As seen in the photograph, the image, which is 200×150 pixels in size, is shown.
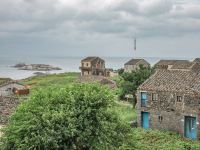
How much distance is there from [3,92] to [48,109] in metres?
54.9

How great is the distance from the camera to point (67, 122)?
80.5 ft

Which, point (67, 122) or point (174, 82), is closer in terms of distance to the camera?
point (67, 122)

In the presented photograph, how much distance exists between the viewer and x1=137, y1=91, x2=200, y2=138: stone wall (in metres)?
41.7

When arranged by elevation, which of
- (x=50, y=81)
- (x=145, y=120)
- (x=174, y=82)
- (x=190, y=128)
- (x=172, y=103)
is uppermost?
(x=174, y=82)

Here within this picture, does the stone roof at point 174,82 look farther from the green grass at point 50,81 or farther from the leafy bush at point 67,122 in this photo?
the green grass at point 50,81

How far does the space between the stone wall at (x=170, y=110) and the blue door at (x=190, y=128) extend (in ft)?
1.33

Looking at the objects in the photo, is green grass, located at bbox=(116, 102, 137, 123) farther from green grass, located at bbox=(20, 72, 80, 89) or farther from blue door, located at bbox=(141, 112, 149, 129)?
green grass, located at bbox=(20, 72, 80, 89)

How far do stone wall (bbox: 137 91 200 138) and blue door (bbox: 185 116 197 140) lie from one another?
1.33ft

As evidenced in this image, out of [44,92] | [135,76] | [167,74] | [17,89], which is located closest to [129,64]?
[17,89]

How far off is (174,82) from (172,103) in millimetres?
2548

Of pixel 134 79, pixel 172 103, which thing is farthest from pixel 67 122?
pixel 134 79

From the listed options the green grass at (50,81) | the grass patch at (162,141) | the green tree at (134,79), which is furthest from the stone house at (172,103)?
the green grass at (50,81)

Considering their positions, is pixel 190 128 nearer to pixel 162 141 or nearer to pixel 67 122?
pixel 162 141

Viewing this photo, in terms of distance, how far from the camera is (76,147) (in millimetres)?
24828
